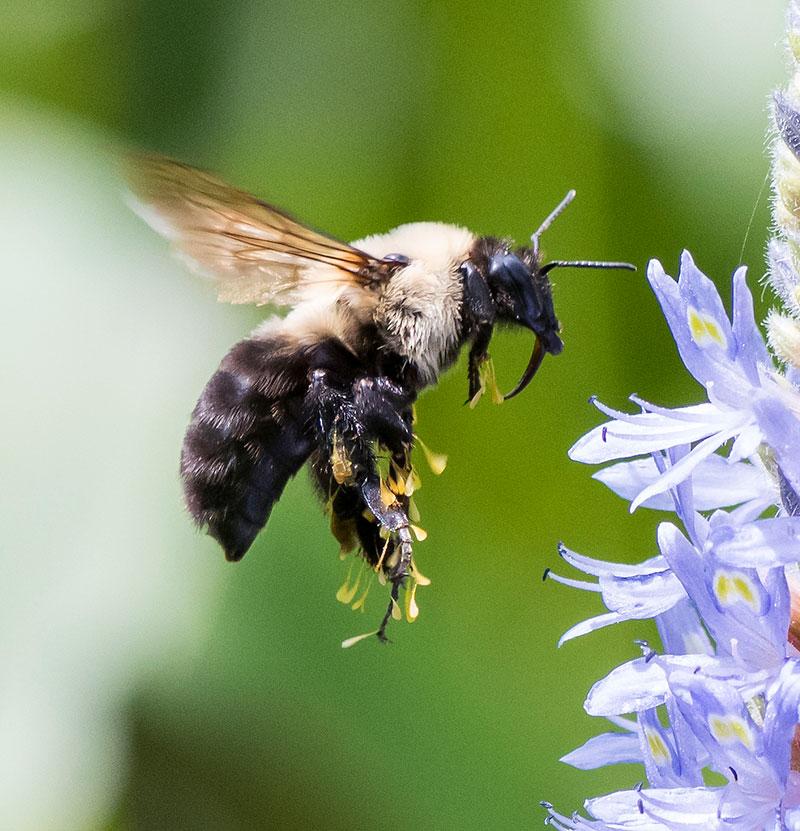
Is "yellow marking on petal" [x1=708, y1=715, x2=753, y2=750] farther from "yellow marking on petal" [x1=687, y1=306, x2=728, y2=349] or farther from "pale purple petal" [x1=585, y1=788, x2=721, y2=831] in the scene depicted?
"yellow marking on petal" [x1=687, y1=306, x2=728, y2=349]

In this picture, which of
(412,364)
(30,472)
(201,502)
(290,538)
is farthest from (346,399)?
(30,472)

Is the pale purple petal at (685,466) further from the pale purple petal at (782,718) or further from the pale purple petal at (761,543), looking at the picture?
the pale purple petal at (782,718)

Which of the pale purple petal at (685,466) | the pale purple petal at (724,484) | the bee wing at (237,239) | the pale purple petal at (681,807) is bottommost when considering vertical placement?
the pale purple petal at (681,807)

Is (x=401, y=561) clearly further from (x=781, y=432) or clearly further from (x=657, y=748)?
(x=781, y=432)

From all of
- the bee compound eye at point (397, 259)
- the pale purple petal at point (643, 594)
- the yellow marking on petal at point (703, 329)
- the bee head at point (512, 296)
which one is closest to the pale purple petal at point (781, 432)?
the yellow marking on petal at point (703, 329)

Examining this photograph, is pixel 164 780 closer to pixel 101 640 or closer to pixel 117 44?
pixel 101 640
